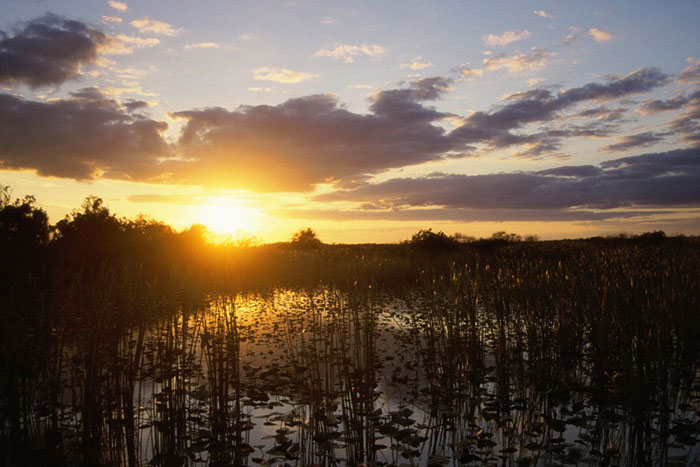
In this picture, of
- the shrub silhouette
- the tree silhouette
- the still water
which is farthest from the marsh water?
the tree silhouette

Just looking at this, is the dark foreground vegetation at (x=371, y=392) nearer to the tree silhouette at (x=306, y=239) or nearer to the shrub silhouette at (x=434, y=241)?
the shrub silhouette at (x=434, y=241)

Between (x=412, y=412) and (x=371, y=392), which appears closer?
(x=412, y=412)

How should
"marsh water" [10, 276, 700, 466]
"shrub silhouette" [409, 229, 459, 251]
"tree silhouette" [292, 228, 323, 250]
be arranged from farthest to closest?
"tree silhouette" [292, 228, 323, 250] → "shrub silhouette" [409, 229, 459, 251] → "marsh water" [10, 276, 700, 466]

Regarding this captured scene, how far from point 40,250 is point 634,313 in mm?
21271

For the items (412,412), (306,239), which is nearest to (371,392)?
(412,412)

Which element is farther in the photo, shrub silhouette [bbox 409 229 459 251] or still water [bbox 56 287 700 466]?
shrub silhouette [bbox 409 229 459 251]

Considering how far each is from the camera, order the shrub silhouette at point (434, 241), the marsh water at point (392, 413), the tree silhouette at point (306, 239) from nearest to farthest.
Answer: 1. the marsh water at point (392, 413)
2. the shrub silhouette at point (434, 241)
3. the tree silhouette at point (306, 239)

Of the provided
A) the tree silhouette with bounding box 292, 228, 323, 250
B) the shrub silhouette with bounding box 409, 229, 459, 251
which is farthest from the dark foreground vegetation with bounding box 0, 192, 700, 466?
the tree silhouette with bounding box 292, 228, 323, 250

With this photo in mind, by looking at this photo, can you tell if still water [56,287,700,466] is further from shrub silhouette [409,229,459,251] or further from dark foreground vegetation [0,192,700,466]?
shrub silhouette [409,229,459,251]

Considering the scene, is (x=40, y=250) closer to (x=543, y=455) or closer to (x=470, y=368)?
(x=470, y=368)

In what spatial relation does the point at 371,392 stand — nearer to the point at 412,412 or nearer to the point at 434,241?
the point at 412,412

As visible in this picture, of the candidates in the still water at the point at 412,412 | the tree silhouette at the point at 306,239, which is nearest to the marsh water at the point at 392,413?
the still water at the point at 412,412

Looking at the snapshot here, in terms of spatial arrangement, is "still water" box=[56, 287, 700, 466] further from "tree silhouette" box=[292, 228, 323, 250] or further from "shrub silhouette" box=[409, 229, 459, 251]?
"tree silhouette" box=[292, 228, 323, 250]

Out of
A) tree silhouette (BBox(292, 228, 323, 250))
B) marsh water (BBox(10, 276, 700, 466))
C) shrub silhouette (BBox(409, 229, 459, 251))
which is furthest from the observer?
tree silhouette (BBox(292, 228, 323, 250))
